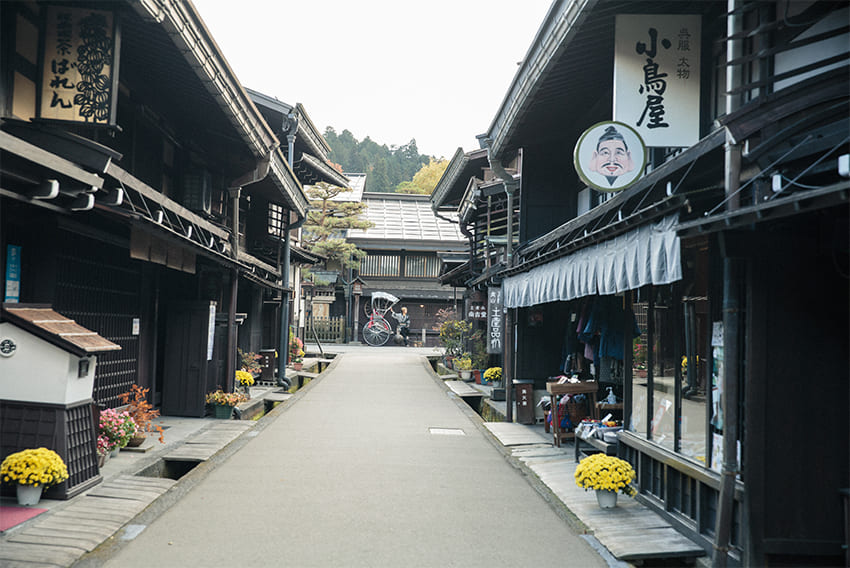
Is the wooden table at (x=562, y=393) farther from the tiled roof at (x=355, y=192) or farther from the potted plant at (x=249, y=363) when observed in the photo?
the tiled roof at (x=355, y=192)

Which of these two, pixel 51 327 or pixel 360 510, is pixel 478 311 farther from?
pixel 51 327

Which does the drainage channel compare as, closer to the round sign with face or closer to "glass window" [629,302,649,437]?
"glass window" [629,302,649,437]

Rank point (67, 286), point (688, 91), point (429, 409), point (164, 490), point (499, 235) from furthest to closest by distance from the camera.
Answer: point (499, 235) < point (429, 409) < point (67, 286) < point (164, 490) < point (688, 91)

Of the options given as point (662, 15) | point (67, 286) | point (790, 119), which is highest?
point (662, 15)

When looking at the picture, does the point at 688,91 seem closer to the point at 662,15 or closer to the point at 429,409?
the point at 662,15

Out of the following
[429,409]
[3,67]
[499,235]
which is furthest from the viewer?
[499,235]

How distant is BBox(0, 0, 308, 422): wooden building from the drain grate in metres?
4.98

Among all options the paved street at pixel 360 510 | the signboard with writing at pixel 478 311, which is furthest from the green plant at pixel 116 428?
the signboard with writing at pixel 478 311

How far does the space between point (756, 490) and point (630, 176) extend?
4173 millimetres

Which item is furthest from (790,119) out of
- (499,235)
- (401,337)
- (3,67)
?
(401,337)

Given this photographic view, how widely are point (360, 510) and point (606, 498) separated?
2904 millimetres

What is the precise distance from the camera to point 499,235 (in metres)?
21.4

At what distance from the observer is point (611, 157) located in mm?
8617

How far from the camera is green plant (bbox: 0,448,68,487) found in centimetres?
712
